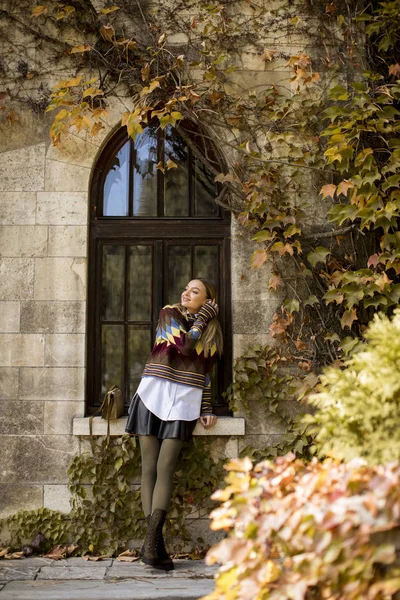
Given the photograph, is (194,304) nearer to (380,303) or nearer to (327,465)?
(380,303)

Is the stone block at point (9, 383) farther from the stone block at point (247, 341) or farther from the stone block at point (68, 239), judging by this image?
the stone block at point (247, 341)

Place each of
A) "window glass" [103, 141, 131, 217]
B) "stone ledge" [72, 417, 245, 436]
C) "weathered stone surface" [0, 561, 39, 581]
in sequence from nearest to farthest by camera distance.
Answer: "weathered stone surface" [0, 561, 39, 581], "stone ledge" [72, 417, 245, 436], "window glass" [103, 141, 131, 217]

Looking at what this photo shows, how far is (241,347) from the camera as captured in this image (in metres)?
5.11

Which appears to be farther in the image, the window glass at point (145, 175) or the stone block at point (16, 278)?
the window glass at point (145, 175)

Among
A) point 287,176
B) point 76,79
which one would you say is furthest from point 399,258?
point 76,79

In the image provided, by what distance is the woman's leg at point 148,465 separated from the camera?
4.64 m

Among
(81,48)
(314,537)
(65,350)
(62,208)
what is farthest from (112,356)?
(314,537)

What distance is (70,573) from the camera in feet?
14.5

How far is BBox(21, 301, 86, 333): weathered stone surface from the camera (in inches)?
200

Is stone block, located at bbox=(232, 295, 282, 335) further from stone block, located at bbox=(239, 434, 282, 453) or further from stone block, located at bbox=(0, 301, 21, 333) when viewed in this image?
stone block, located at bbox=(0, 301, 21, 333)

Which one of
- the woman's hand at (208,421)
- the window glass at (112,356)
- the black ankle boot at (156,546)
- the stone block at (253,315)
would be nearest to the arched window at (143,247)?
the window glass at (112,356)

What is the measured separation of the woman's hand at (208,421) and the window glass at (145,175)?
166 cm

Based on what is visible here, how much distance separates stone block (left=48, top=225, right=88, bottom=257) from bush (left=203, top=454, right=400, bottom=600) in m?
2.96

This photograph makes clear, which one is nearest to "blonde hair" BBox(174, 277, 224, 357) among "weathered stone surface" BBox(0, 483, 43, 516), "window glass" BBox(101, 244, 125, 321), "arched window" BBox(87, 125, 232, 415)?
"arched window" BBox(87, 125, 232, 415)
